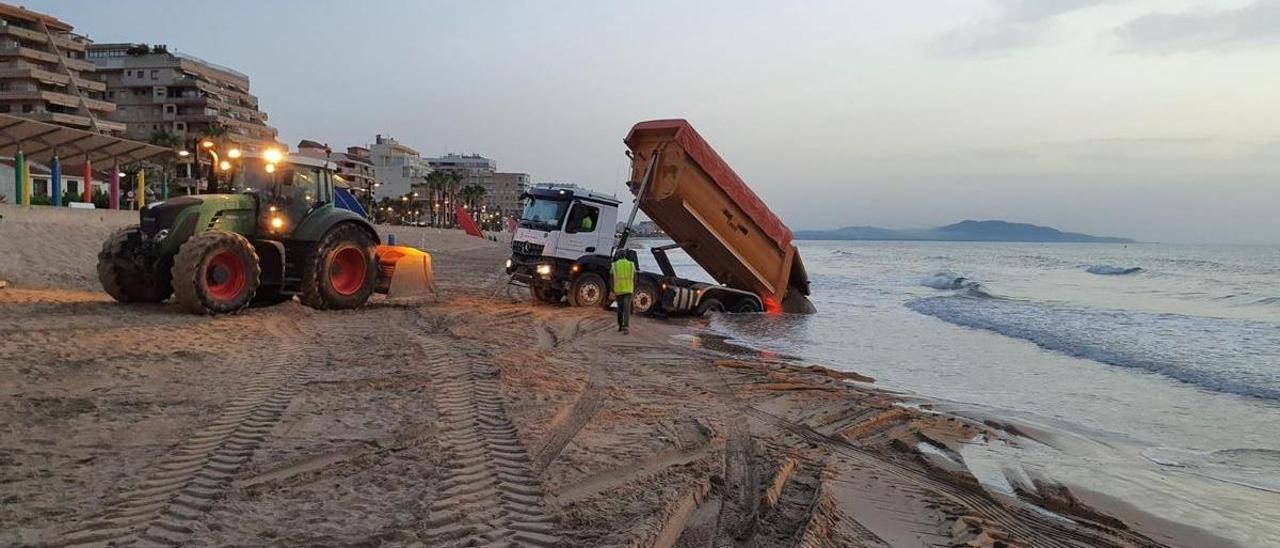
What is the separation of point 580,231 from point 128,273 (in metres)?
7.35

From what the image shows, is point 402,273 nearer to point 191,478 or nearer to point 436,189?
point 191,478

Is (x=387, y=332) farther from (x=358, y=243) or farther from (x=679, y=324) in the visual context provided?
(x=679, y=324)

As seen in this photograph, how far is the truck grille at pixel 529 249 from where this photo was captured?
14938 mm

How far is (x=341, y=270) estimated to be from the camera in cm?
1220

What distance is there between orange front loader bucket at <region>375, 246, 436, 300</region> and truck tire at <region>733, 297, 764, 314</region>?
20.7 ft

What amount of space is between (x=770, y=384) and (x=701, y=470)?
3.63m

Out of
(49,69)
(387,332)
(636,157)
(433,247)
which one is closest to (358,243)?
(387,332)

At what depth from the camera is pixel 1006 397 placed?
901cm

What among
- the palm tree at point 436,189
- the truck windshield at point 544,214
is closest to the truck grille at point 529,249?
the truck windshield at point 544,214

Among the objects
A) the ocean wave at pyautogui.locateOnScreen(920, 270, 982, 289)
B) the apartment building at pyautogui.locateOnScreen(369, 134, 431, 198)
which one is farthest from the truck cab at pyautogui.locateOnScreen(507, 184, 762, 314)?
the apartment building at pyautogui.locateOnScreen(369, 134, 431, 198)

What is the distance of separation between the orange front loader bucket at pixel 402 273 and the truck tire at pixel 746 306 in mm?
6304

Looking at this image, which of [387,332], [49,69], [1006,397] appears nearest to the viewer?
[1006,397]

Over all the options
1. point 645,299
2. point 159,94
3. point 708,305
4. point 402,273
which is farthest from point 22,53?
point 708,305

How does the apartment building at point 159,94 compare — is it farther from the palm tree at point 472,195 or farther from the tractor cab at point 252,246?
the tractor cab at point 252,246
